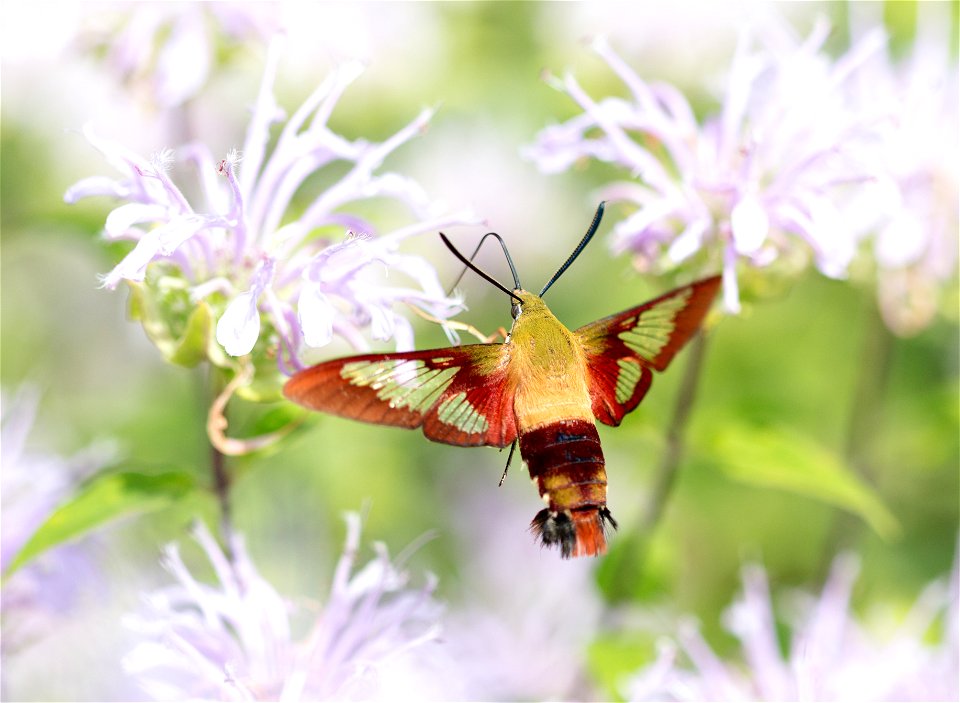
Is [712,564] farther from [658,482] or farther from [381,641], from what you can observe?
[381,641]

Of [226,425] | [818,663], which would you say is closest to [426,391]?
[226,425]

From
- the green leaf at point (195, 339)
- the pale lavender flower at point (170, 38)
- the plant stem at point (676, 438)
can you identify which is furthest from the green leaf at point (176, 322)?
the plant stem at point (676, 438)

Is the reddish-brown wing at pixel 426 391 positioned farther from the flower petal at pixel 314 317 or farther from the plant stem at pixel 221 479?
the plant stem at pixel 221 479

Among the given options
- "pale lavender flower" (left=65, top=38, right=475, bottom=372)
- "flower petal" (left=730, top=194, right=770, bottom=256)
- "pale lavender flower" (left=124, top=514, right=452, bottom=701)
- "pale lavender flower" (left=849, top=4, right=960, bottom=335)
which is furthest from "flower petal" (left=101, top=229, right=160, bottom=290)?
"pale lavender flower" (left=849, top=4, right=960, bottom=335)

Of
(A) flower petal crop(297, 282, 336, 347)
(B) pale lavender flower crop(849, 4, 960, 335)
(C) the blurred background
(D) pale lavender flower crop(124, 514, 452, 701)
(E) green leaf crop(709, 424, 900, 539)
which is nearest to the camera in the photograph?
(A) flower petal crop(297, 282, 336, 347)

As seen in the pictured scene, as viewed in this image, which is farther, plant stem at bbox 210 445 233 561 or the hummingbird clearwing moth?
plant stem at bbox 210 445 233 561

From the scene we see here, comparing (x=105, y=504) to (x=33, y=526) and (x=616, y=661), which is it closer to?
(x=33, y=526)

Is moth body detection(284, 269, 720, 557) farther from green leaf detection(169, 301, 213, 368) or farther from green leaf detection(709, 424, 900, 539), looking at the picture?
green leaf detection(709, 424, 900, 539)
